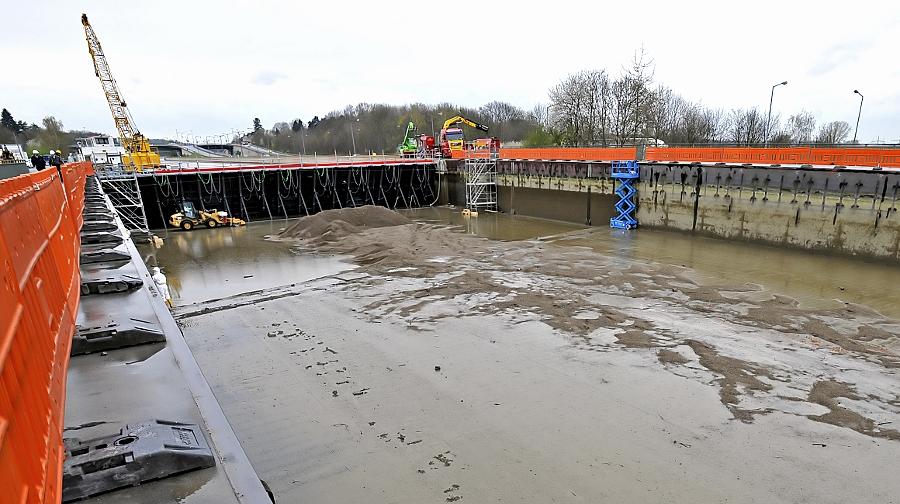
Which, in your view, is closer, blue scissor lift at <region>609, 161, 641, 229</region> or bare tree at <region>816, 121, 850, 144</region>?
blue scissor lift at <region>609, 161, 641, 229</region>

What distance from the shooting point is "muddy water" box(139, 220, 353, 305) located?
1298 cm

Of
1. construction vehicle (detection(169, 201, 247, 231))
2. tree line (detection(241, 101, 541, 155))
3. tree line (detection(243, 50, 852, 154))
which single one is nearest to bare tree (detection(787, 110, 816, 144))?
tree line (detection(243, 50, 852, 154))

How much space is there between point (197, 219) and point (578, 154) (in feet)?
61.3

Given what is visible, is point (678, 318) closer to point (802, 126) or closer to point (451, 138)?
point (451, 138)

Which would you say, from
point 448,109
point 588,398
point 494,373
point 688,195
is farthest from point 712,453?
point 448,109

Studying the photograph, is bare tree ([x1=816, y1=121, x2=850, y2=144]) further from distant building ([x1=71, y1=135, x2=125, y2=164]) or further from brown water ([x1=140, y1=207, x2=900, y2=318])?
distant building ([x1=71, y1=135, x2=125, y2=164])

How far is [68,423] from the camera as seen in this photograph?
243cm

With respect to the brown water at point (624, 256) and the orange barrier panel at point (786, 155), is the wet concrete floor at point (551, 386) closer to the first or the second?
the brown water at point (624, 256)

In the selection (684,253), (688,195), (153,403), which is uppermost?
(153,403)

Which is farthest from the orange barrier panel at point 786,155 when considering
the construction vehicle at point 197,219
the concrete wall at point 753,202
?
the construction vehicle at point 197,219

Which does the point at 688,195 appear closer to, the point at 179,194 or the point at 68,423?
the point at 68,423

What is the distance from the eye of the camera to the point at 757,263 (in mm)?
14289

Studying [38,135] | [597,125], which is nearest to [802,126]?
[597,125]

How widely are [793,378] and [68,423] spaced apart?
8.35 m
